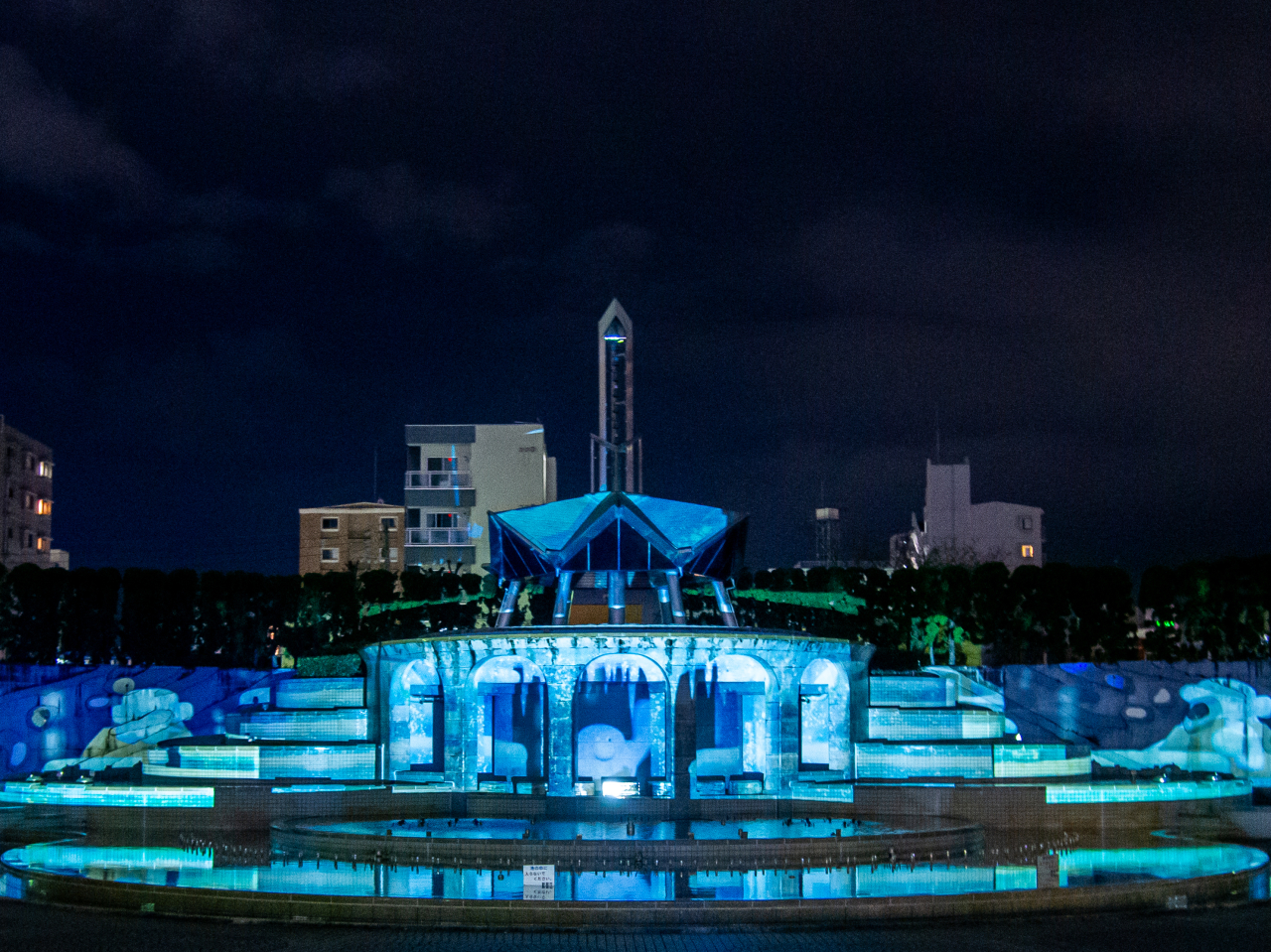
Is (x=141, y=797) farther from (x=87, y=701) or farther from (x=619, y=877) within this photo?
(x=87, y=701)

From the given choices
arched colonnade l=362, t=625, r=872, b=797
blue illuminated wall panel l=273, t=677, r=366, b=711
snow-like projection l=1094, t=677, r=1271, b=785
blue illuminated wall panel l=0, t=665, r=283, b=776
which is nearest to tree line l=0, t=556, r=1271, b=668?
blue illuminated wall panel l=0, t=665, r=283, b=776

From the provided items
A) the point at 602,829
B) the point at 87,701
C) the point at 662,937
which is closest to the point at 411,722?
the point at 602,829

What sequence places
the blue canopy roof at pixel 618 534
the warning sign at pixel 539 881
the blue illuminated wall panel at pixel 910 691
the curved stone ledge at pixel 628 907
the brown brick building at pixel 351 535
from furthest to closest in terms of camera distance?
the brown brick building at pixel 351 535
the blue illuminated wall panel at pixel 910 691
the blue canopy roof at pixel 618 534
the warning sign at pixel 539 881
the curved stone ledge at pixel 628 907

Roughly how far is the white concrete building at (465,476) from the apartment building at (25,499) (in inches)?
684

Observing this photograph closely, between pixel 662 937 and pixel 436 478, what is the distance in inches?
2244

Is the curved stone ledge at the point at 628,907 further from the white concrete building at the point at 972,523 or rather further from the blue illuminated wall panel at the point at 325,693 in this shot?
the white concrete building at the point at 972,523

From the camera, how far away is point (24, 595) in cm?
4131

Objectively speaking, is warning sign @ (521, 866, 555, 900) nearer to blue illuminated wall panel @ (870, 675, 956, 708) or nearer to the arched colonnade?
the arched colonnade

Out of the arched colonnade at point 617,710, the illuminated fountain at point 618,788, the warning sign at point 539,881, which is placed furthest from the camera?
the arched colonnade at point 617,710

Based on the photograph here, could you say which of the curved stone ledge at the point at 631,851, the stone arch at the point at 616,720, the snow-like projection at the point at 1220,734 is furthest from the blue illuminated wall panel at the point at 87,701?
the snow-like projection at the point at 1220,734

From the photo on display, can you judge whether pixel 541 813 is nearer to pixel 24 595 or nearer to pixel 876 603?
pixel 876 603

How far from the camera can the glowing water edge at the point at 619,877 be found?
45.5ft

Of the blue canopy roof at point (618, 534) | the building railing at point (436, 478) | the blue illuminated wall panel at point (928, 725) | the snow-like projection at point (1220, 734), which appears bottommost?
the snow-like projection at point (1220, 734)

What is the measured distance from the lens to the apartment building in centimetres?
6494
